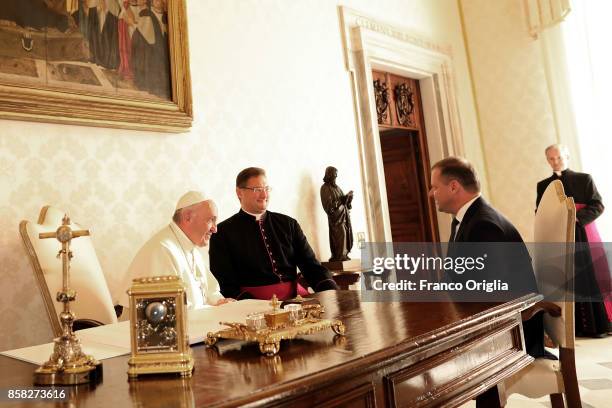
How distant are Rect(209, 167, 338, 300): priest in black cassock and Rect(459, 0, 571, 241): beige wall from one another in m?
4.55

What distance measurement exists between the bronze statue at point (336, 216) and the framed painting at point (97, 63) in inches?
61.1

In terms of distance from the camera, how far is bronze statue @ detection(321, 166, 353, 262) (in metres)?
5.04

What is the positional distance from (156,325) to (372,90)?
5374 mm

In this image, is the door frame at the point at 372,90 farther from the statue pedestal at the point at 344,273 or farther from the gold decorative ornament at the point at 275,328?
the gold decorative ornament at the point at 275,328

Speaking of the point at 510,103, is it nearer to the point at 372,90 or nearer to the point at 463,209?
the point at 372,90

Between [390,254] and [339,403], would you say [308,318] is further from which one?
[390,254]

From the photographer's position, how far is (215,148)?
14.8 feet

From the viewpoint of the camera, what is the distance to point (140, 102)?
3.95m

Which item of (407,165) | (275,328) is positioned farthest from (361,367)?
(407,165)

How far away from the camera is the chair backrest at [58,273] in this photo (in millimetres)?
2744

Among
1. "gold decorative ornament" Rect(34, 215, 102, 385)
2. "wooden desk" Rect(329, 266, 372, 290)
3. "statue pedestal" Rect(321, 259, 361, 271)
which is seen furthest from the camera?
"statue pedestal" Rect(321, 259, 361, 271)

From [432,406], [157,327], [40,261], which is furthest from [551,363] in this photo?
[40,261]

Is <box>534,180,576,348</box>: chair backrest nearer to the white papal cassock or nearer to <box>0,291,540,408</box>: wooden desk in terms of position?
<box>0,291,540,408</box>: wooden desk

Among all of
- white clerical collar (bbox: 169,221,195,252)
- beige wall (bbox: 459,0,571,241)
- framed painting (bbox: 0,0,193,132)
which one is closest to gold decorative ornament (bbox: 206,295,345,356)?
white clerical collar (bbox: 169,221,195,252)
